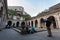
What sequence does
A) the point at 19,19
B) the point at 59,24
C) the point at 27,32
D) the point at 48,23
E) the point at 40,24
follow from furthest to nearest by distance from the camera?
the point at 19,19 → the point at 40,24 → the point at 59,24 → the point at 27,32 → the point at 48,23

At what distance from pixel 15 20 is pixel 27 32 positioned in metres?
44.1

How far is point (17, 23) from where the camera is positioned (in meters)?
58.3

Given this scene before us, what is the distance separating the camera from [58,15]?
25844 mm

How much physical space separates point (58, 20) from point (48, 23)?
16.5 meters

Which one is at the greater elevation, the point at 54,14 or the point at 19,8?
the point at 19,8

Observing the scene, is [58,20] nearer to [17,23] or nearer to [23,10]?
[17,23]

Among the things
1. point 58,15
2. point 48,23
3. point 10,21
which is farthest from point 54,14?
point 10,21

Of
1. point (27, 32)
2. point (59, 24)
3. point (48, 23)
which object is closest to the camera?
point (48, 23)

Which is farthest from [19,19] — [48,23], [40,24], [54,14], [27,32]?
[48,23]

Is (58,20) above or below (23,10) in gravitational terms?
below

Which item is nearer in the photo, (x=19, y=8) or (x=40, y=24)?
(x=40, y=24)

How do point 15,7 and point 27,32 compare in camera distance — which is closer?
point 27,32

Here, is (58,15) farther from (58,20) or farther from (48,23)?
(48,23)

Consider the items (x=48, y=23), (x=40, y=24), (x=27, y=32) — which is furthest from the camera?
(x=40, y=24)
